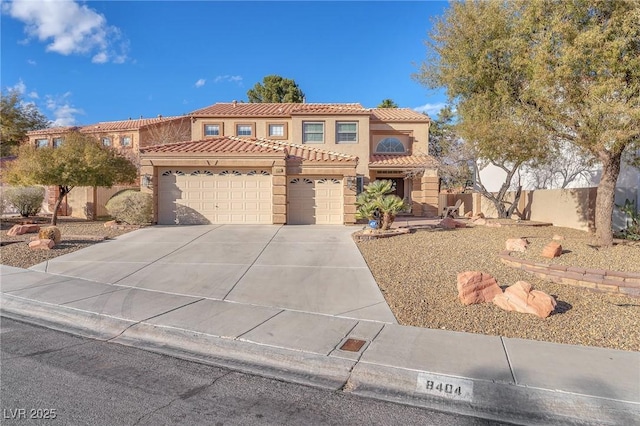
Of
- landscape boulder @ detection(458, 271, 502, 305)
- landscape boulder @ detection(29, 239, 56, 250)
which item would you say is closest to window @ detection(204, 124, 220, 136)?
landscape boulder @ detection(29, 239, 56, 250)

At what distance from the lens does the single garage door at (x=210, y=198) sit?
682 inches

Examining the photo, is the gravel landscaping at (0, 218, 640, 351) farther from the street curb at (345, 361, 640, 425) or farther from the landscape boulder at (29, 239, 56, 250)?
the street curb at (345, 361, 640, 425)

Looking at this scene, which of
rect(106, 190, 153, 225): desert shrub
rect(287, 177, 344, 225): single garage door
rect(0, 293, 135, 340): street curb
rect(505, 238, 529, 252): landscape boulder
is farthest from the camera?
rect(287, 177, 344, 225): single garage door

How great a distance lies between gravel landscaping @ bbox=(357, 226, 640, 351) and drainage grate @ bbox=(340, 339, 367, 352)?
3.47 feet

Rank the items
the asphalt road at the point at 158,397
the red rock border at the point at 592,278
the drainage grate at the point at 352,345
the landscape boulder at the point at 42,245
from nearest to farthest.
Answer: the asphalt road at the point at 158,397, the drainage grate at the point at 352,345, the red rock border at the point at 592,278, the landscape boulder at the point at 42,245

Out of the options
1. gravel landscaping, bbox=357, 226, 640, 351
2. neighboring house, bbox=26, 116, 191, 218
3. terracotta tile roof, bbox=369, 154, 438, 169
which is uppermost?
neighboring house, bbox=26, 116, 191, 218

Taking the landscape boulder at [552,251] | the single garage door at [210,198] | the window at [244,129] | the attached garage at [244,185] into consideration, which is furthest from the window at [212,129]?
the landscape boulder at [552,251]

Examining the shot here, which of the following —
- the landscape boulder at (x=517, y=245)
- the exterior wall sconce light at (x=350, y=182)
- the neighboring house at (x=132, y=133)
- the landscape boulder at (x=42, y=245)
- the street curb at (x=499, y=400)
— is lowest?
the street curb at (x=499, y=400)

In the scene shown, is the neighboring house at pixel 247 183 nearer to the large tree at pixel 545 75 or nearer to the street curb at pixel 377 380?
the large tree at pixel 545 75

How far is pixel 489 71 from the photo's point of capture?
33.9 feet

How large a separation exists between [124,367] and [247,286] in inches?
138

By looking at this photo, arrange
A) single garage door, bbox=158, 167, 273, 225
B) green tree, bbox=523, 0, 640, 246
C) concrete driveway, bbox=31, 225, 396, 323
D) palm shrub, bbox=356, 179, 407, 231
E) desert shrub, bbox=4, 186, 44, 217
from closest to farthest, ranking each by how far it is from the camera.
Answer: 1. concrete driveway, bbox=31, 225, 396, 323
2. green tree, bbox=523, 0, 640, 246
3. palm shrub, bbox=356, 179, 407, 231
4. single garage door, bbox=158, 167, 273, 225
5. desert shrub, bbox=4, 186, 44, 217

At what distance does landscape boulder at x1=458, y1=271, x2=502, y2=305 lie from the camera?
6531 millimetres

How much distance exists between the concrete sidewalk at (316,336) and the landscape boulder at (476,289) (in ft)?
4.07
